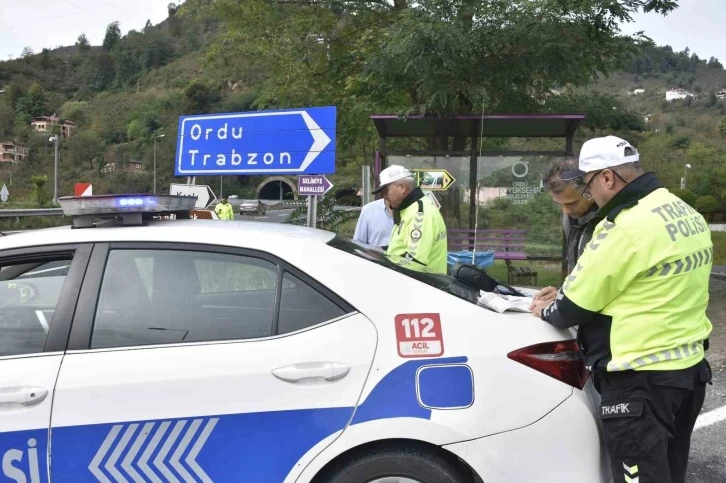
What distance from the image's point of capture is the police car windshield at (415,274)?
8.08 feet

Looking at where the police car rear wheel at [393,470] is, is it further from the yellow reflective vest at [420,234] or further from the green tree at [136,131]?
the green tree at [136,131]

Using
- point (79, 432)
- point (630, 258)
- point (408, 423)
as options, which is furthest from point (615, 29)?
point (79, 432)

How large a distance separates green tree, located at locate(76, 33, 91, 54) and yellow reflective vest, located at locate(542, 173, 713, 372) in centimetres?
18287

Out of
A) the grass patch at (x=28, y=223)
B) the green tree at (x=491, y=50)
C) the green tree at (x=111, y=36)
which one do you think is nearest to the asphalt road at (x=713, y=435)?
the green tree at (x=491, y=50)

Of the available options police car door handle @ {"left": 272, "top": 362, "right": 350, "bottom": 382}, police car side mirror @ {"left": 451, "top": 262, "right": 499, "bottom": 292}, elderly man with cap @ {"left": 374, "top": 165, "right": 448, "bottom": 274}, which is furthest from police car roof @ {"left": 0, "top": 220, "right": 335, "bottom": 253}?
elderly man with cap @ {"left": 374, "top": 165, "right": 448, "bottom": 274}

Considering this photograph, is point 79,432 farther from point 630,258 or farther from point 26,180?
point 26,180

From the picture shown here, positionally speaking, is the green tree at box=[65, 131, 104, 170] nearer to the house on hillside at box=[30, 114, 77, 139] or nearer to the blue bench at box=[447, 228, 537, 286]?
the house on hillside at box=[30, 114, 77, 139]

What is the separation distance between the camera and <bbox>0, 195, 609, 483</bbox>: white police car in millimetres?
2123

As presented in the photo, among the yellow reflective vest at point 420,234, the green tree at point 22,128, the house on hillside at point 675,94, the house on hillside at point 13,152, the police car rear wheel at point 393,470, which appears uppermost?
the house on hillside at point 675,94

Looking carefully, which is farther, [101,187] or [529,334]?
[101,187]

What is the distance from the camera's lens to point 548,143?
10.1m

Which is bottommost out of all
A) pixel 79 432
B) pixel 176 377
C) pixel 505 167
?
pixel 79 432

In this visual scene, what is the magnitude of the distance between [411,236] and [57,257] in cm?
229

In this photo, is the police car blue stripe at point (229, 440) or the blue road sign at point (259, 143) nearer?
the police car blue stripe at point (229, 440)
